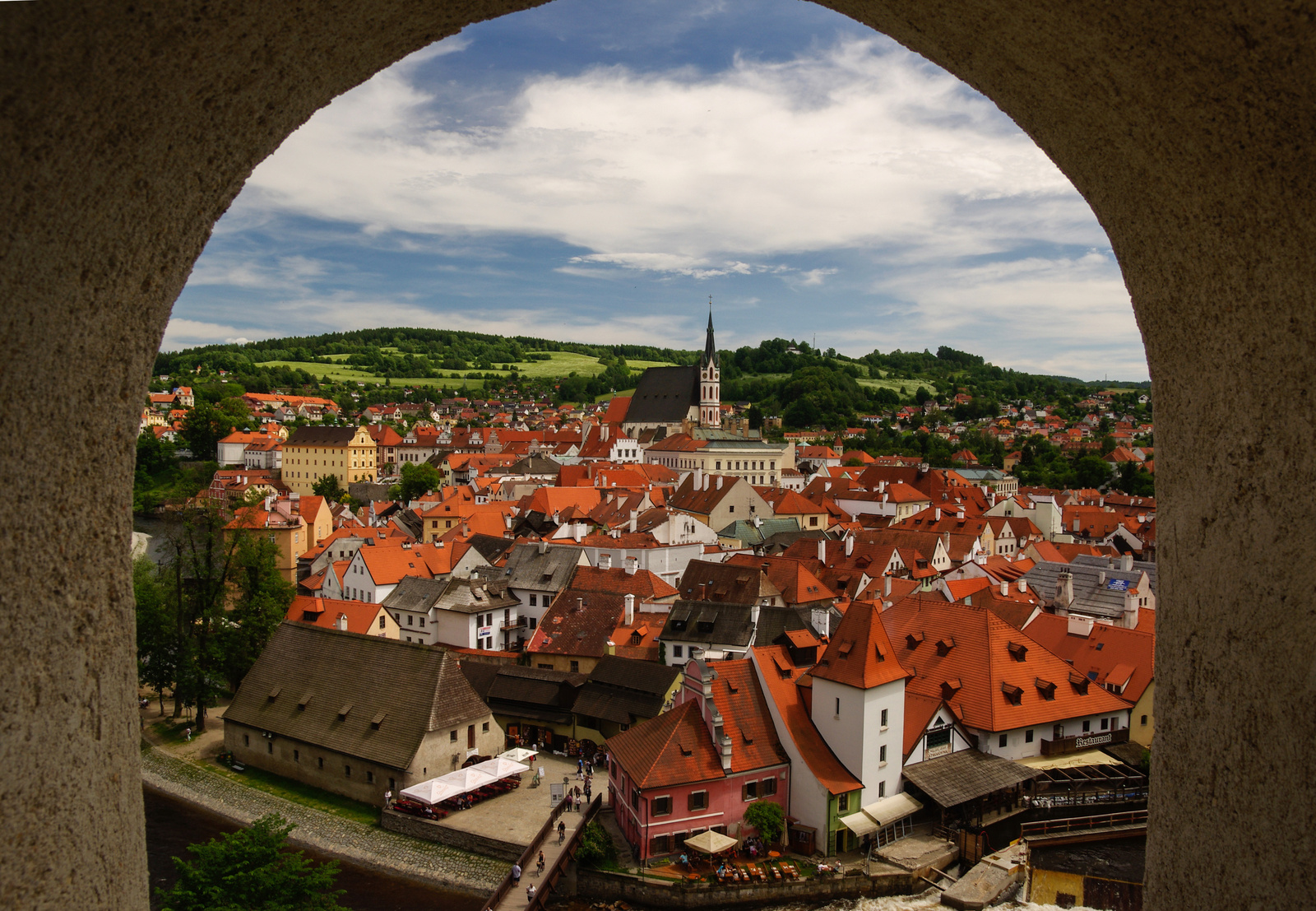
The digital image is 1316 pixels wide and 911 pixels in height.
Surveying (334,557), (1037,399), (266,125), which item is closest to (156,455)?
(334,557)

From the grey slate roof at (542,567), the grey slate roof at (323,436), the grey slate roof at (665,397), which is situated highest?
the grey slate roof at (665,397)

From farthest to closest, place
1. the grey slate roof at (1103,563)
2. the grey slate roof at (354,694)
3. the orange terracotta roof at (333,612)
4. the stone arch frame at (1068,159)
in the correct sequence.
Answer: the grey slate roof at (1103,563) < the orange terracotta roof at (333,612) < the grey slate roof at (354,694) < the stone arch frame at (1068,159)

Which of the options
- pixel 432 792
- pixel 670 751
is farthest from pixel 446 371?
pixel 670 751

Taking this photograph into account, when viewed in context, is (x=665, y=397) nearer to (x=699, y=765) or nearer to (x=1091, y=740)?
(x=1091, y=740)

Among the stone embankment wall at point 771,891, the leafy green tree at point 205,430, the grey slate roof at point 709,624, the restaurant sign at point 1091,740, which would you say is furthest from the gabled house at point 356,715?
the leafy green tree at point 205,430

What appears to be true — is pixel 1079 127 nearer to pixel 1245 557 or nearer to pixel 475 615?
pixel 1245 557

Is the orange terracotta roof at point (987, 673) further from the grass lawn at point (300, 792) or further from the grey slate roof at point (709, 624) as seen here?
the grass lawn at point (300, 792)

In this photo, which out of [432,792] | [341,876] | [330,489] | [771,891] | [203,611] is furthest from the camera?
[330,489]
